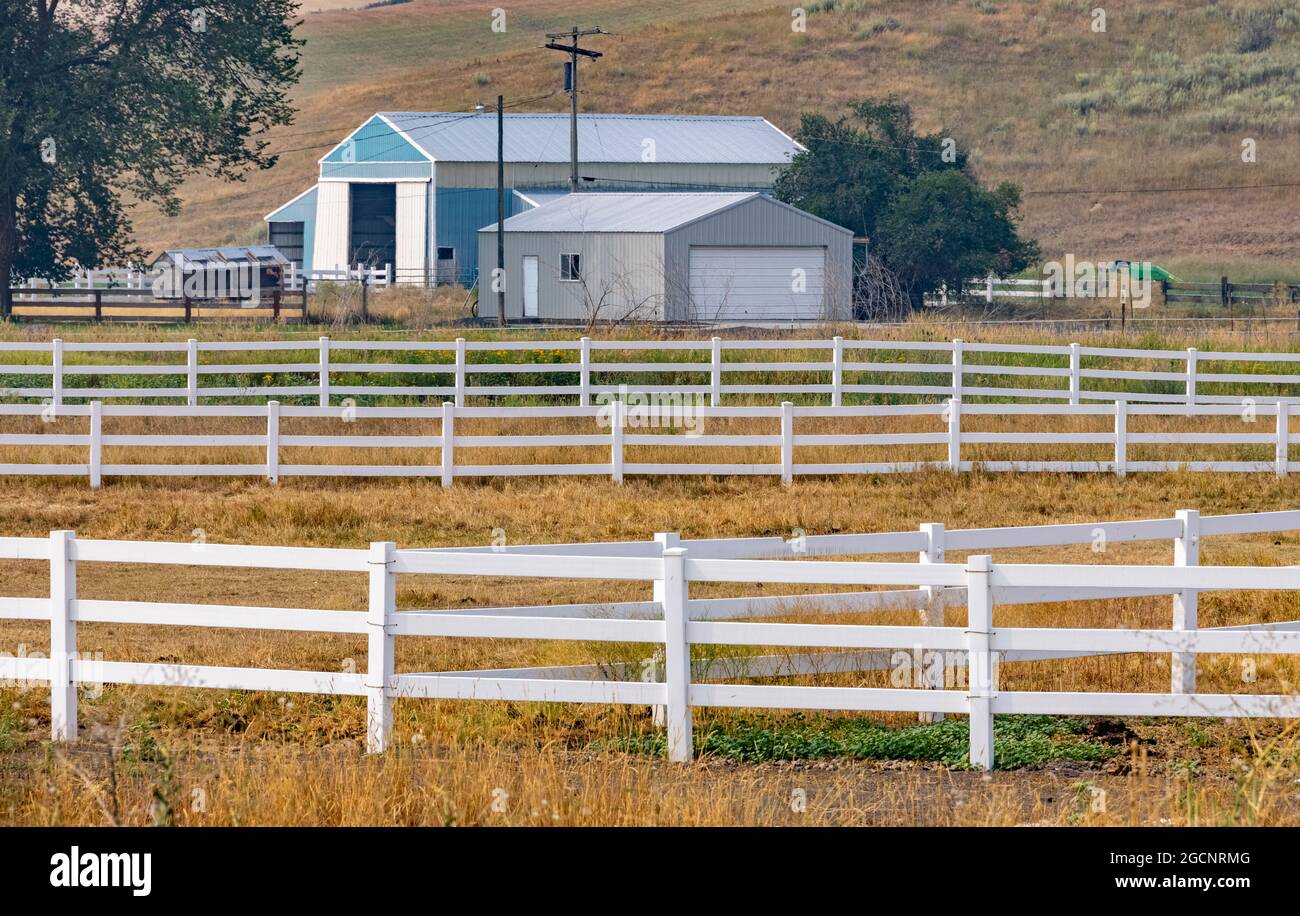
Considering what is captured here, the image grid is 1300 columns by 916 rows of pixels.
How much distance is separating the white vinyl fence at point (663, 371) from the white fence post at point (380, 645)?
56.0 feet

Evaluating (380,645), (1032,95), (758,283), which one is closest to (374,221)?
(758,283)

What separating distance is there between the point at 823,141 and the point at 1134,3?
209 ft

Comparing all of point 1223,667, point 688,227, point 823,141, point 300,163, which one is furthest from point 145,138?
point 300,163

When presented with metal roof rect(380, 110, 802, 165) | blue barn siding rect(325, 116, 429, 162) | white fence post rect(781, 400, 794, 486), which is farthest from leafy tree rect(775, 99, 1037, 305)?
white fence post rect(781, 400, 794, 486)

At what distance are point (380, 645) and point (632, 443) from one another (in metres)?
13.5

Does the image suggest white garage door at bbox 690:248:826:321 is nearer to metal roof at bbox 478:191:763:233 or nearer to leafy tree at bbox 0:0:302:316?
metal roof at bbox 478:191:763:233

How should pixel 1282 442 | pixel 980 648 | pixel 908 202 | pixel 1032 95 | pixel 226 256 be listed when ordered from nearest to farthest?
pixel 980 648 < pixel 1282 442 < pixel 908 202 < pixel 226 256 < pixel 1032 95

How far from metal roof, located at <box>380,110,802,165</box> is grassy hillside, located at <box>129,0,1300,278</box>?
17.5 meters

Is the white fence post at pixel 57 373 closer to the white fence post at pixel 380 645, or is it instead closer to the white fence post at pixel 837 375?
the white fence post at pixel 837 375

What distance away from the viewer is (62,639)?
970 centimetres

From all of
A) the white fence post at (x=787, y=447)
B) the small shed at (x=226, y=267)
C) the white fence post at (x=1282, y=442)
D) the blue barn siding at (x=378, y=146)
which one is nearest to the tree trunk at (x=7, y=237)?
the small shed at (x=226, y=267)

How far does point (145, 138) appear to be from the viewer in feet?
168

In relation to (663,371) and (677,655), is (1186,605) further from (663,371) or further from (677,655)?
(663,371)

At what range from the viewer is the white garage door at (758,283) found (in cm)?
4872
